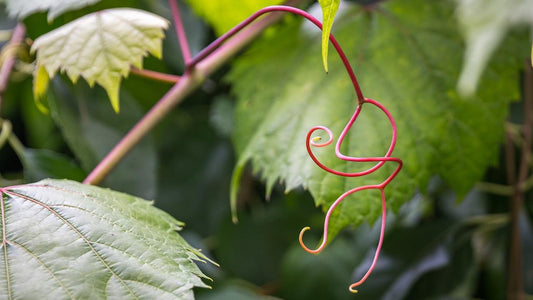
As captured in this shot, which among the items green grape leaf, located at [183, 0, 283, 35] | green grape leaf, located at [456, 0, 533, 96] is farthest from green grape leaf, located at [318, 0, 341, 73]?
green grape leaf, located at [183, 0, 283, 35]

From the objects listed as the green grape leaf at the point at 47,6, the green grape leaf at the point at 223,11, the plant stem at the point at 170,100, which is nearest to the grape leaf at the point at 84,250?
the plant stem at the point at 170,100

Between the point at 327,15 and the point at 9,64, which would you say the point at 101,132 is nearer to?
the point at 9,64

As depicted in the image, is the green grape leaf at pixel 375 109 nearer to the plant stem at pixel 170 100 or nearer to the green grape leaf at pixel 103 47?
the plant stem at pixel 170 100

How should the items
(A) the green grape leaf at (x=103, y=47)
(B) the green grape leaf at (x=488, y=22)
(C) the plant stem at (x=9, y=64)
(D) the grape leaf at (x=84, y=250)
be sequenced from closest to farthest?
(B) the green grape leaf at (x=488, y=22)
(D) the grape leaf at (x=84, y=250)
(A) the green grape leaf at (x=103, y=47)
(C) the plant stem at (x=9, y=64)

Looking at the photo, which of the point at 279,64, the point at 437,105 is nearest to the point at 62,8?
the point at 279,64

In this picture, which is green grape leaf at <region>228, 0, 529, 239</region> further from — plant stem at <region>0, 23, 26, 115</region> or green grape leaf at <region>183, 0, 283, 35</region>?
plant stem at <region>0, 23, 26, 115</region>

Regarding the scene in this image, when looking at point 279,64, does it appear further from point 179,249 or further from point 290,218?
point 290,218
